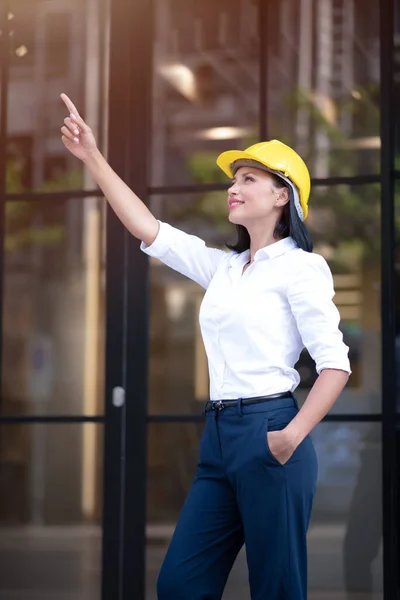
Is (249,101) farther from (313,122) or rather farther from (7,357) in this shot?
(7,357)

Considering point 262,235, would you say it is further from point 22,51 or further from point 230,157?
point 22,51

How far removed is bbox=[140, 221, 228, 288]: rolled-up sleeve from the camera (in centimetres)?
290

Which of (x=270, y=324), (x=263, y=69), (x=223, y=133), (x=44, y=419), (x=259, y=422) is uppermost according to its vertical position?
(x=263, y=69)

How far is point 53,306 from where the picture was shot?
4.32 metres

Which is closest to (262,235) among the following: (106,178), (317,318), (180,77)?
(317,318)

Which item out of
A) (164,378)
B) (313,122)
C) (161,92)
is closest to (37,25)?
(161,92)

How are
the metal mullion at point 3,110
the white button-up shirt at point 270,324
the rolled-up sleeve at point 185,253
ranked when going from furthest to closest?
the metal mullion at point 3,110 → the rolled-up sleeve at point 185,253 → the white button-up shirt at point 270,324

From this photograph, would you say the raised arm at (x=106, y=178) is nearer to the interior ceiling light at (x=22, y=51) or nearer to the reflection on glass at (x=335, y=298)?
the reflection on glass at (x=335, y=298)

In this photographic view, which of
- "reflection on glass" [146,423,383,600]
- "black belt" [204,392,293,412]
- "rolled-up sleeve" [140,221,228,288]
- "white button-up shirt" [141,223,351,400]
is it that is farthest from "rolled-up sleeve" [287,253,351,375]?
"reflection on glass" [146,423,383,600]

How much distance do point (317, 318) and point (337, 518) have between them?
1.53 m

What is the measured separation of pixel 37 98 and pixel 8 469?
5.03ft

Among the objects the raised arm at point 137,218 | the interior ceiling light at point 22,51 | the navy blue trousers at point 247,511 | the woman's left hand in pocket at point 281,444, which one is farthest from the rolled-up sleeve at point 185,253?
the interior ceiling light at point 22,51

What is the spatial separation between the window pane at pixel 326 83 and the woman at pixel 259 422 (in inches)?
51.1

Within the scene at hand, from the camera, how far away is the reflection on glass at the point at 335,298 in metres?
3.95
